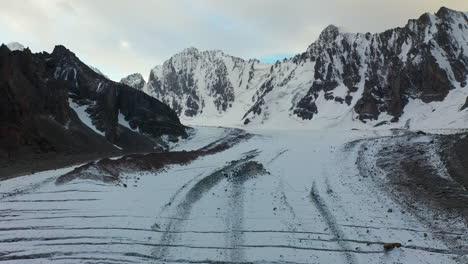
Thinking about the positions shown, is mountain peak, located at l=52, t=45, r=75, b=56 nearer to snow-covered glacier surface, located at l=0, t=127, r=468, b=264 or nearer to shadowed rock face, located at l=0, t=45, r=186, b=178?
shadowed rock face, located at l=0, t=45, r=186, b=178

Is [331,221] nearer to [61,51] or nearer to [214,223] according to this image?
[214,223]

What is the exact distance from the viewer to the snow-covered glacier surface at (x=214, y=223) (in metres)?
16.9

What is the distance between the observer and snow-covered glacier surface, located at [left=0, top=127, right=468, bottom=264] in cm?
1688

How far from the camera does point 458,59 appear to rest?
18325 cm

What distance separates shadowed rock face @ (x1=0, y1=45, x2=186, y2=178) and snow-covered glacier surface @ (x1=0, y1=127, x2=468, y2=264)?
31.0 metres

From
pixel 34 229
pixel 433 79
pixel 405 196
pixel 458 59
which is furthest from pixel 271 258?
pixel 458 59

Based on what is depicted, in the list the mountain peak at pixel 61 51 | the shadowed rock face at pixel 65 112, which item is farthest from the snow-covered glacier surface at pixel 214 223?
the mountain peak at pixel 61 51

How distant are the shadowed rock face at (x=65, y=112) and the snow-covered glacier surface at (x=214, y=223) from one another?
31.0 meters

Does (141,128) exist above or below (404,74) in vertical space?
below

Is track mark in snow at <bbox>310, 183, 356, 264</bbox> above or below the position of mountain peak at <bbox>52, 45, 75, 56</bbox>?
below

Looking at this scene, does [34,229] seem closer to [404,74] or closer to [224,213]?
[224,213]

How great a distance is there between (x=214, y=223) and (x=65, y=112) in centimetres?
6414

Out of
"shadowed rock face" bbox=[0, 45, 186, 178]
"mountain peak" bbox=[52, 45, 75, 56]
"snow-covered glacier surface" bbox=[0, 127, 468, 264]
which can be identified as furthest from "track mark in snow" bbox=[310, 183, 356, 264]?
"mountain peak" bbox=[52, 45, 75, 56]

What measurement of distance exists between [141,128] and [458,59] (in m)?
144
